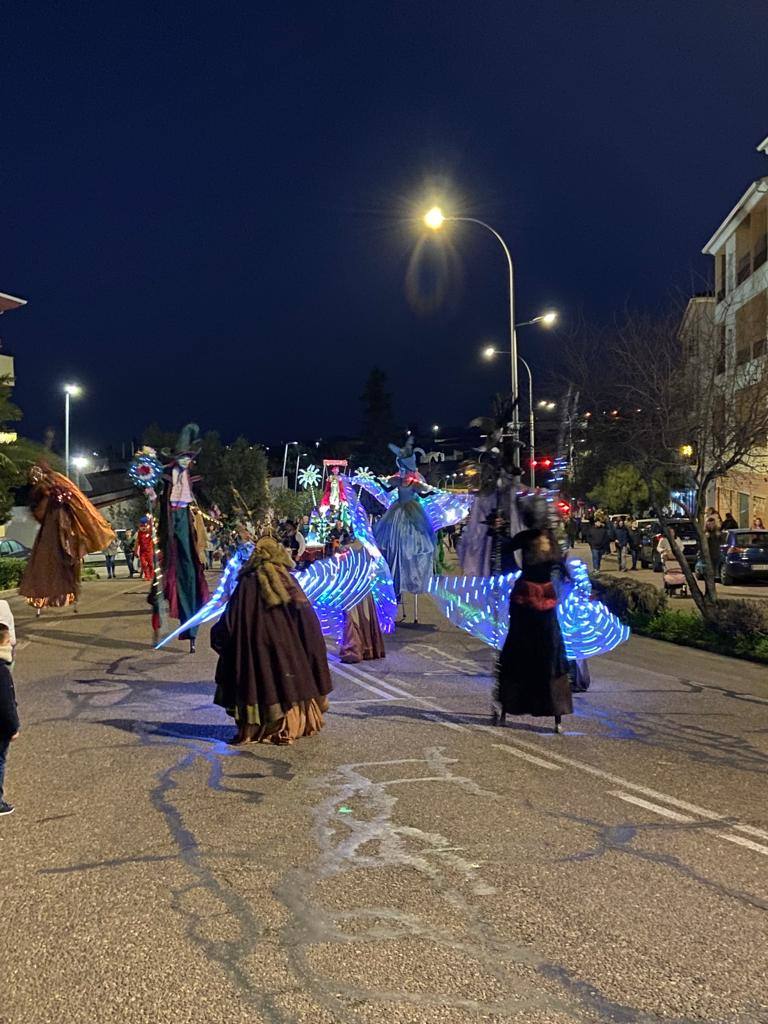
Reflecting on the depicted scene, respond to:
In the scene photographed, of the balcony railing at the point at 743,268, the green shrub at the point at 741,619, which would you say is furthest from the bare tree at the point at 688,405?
the balcony railing at the point at 743,268

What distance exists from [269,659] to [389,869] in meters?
3.17

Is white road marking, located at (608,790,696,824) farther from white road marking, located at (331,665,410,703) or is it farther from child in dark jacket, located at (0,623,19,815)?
white road marking, located at (331,665,410,703)

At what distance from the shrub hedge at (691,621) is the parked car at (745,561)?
8.11m

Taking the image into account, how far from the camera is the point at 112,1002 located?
12.7ft

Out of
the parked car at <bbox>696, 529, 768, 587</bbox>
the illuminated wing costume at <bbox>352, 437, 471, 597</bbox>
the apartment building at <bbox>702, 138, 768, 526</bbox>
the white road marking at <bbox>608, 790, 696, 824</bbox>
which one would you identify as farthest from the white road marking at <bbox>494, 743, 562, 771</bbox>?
the parked car at <bbox>696, 529, 768, 587</bbox>

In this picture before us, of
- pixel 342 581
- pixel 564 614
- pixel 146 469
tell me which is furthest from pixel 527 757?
pixel 146 469

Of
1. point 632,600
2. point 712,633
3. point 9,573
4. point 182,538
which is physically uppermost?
point 182,538

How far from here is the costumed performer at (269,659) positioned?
8.17 meters

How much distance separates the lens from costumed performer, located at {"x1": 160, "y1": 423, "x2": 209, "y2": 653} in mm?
14461

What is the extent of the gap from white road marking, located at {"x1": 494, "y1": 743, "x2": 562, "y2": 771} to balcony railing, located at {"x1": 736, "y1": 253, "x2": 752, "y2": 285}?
2959 centimetres

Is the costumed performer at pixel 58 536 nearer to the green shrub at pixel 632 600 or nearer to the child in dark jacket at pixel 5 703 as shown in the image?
the green shrub at pixel 632 600

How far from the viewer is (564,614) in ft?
32.6

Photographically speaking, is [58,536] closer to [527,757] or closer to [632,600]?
[632,600]

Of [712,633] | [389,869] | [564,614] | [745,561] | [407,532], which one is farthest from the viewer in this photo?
[745,561]
